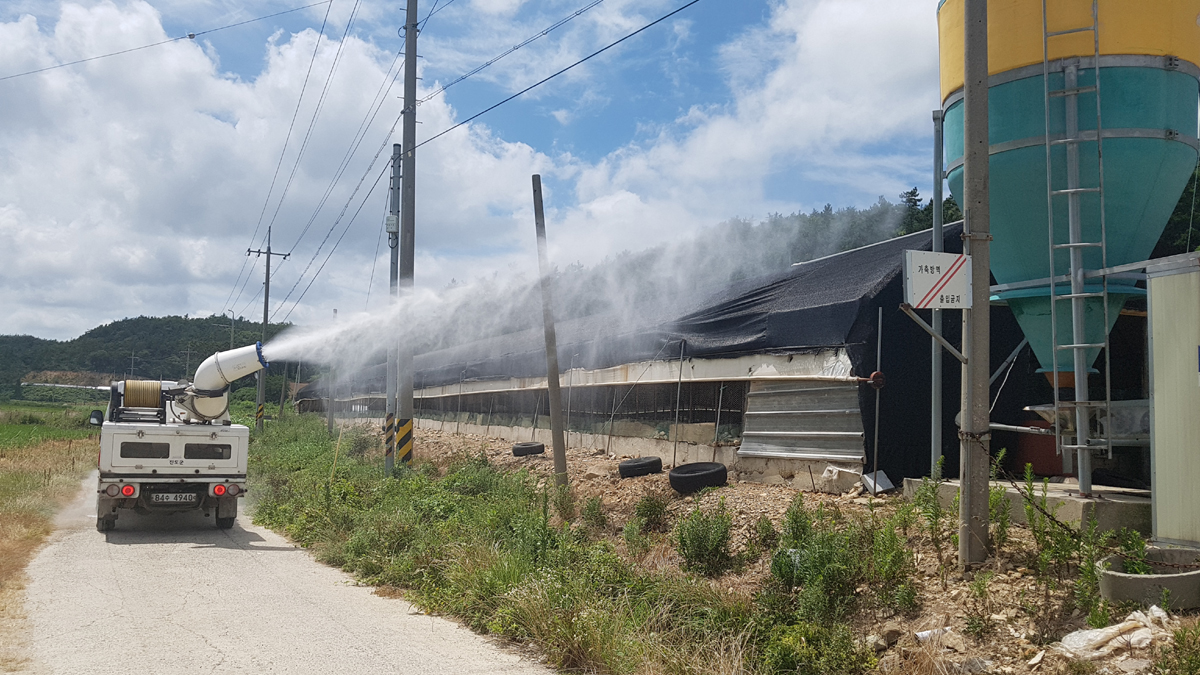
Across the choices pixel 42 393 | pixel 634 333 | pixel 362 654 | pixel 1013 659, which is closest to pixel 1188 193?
pixel 634 333

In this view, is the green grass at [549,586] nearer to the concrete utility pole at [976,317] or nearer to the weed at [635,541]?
the weed at [635,541]

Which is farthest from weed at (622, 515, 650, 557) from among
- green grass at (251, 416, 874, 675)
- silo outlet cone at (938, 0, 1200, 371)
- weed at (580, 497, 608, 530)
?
silo outlet cone at (938, 0, 1200, 371)

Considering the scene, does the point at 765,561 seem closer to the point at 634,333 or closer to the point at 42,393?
the point at 634,333

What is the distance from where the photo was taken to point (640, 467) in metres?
15.5

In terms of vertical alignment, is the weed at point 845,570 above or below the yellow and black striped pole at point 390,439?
below

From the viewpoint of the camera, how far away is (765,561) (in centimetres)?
941

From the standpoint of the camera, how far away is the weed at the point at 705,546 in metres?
9.32

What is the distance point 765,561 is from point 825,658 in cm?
313

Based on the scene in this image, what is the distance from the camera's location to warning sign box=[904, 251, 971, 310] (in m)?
7.09

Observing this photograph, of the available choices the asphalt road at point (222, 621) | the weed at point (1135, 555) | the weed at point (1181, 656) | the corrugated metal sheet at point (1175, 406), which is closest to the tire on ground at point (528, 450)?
the asphalt road at point (222, 621)

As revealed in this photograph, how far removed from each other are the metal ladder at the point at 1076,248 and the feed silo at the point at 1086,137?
2cm

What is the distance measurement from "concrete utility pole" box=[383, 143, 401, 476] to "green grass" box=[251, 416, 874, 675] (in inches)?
90.8

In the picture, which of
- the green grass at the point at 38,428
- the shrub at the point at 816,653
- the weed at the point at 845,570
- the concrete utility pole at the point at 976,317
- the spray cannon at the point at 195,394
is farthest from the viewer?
the green grass at the point at 38,428

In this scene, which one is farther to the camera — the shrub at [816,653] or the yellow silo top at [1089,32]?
the yellow silo top at [1089,32]
